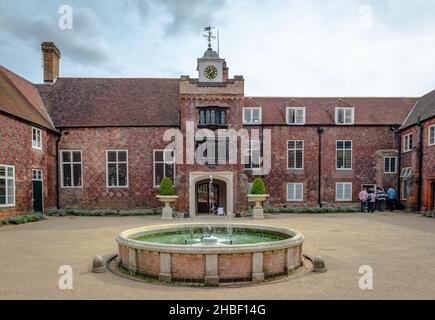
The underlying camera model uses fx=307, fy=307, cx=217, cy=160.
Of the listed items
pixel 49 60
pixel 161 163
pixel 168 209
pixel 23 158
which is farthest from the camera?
pixel 49 60

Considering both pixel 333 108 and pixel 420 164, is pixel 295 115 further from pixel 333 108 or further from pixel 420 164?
pixel 420 164

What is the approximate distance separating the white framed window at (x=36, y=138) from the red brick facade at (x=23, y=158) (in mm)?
260

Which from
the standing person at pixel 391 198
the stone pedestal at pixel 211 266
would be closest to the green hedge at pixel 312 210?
the standing person at pixel 391 198

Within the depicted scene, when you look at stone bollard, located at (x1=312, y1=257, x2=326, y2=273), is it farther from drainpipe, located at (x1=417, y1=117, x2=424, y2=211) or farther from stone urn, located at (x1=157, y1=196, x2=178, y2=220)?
drainpipe, located at (x1=417, y1=117, x2=424, y2=211)


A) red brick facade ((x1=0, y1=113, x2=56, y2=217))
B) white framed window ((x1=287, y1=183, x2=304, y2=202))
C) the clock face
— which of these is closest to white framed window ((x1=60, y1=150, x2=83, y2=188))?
red brick facade ((x1=0, y1=113, x2=56, y2=217))

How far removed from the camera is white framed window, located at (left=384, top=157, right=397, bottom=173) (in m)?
25.3

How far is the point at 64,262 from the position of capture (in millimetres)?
8805

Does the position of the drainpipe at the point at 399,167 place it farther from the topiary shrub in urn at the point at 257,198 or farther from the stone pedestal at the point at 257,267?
the stone pedestal at the point at 257,267

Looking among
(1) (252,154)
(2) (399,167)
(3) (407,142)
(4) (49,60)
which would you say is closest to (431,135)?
(3) (407,142)

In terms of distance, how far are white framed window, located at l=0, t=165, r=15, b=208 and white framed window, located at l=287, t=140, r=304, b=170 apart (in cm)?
1920

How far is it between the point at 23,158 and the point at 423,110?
28374 mm

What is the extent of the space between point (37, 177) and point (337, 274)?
793 inches

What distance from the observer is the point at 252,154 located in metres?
24.9

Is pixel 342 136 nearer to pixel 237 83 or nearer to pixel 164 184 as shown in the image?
pixel 237 83
